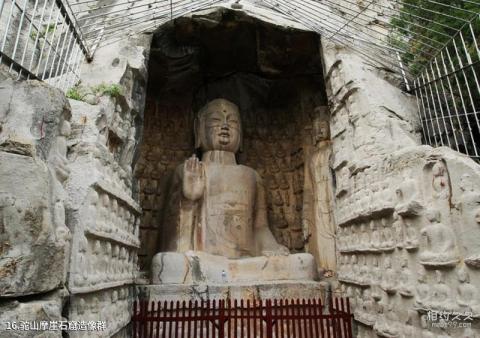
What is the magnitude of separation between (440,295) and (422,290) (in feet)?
0.76

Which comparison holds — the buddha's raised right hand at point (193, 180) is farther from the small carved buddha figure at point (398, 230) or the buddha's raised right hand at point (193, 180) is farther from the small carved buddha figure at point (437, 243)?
the small carved buddha figure at point (437, 243)

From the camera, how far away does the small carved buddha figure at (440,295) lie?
3.49m

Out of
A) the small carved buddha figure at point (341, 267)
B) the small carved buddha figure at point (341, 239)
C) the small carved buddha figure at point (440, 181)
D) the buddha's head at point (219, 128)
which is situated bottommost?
the small carved buddha figure at point (341, 267)

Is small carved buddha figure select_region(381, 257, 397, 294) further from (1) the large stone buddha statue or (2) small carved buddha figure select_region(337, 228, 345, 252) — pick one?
(1) the large stone buddha statue

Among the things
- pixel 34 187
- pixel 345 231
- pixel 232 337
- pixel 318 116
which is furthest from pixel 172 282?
pixel 318 116

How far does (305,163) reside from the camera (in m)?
8.35

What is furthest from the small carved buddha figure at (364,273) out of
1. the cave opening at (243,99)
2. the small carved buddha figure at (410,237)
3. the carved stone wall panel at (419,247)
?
the cave opening at (243,99)

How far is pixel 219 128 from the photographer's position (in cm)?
838

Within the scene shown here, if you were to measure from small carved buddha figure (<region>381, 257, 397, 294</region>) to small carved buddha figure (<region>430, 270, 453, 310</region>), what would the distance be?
60 centimetres

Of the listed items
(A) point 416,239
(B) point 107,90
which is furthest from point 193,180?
(A) point 416,239

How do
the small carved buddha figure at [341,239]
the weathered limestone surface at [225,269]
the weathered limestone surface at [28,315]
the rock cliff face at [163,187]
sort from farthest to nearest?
1. the weathered limestone surface at [225,269]
2. the small carved buddha figure at [341,239]
3. the rock cliff face at [163,187]
4. the weathered limestone surface at [28,315]

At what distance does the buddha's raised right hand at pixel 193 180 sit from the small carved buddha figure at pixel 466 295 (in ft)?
16.1

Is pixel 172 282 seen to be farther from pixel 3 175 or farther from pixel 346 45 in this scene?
pixel 346 45

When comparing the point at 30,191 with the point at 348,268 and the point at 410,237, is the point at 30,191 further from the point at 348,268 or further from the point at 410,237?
the point at 348,268
